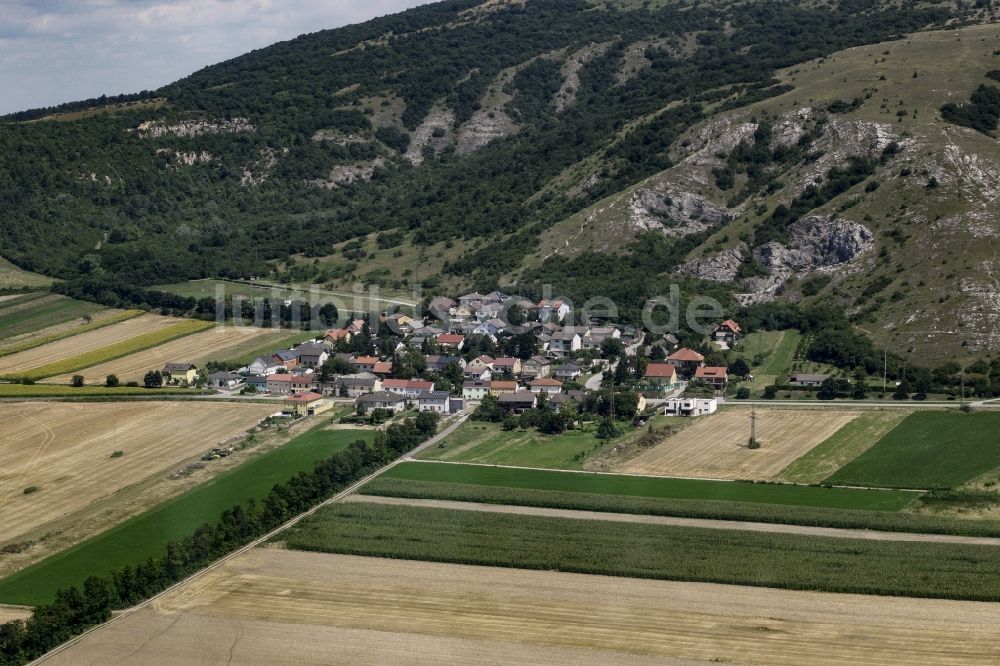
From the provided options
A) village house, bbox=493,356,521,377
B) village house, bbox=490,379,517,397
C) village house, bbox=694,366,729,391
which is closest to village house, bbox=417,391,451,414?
village house, bbox=490,379,517,397

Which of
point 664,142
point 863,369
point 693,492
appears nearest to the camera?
point 693,492

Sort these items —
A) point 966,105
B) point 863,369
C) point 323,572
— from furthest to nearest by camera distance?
point 966,105, point 863,369, point 323,572

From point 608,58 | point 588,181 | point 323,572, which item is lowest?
point 323,572

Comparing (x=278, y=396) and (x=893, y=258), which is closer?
(x=278, y=396)

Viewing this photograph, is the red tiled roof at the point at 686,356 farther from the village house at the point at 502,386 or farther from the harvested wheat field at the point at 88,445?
the harvested wheat field at the point at 88,445

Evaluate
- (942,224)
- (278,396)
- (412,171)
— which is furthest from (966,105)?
(412,171)

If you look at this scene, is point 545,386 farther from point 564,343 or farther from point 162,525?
point 162,525

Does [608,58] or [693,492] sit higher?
[608,58]

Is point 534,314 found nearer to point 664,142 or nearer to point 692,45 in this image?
point 664,142
